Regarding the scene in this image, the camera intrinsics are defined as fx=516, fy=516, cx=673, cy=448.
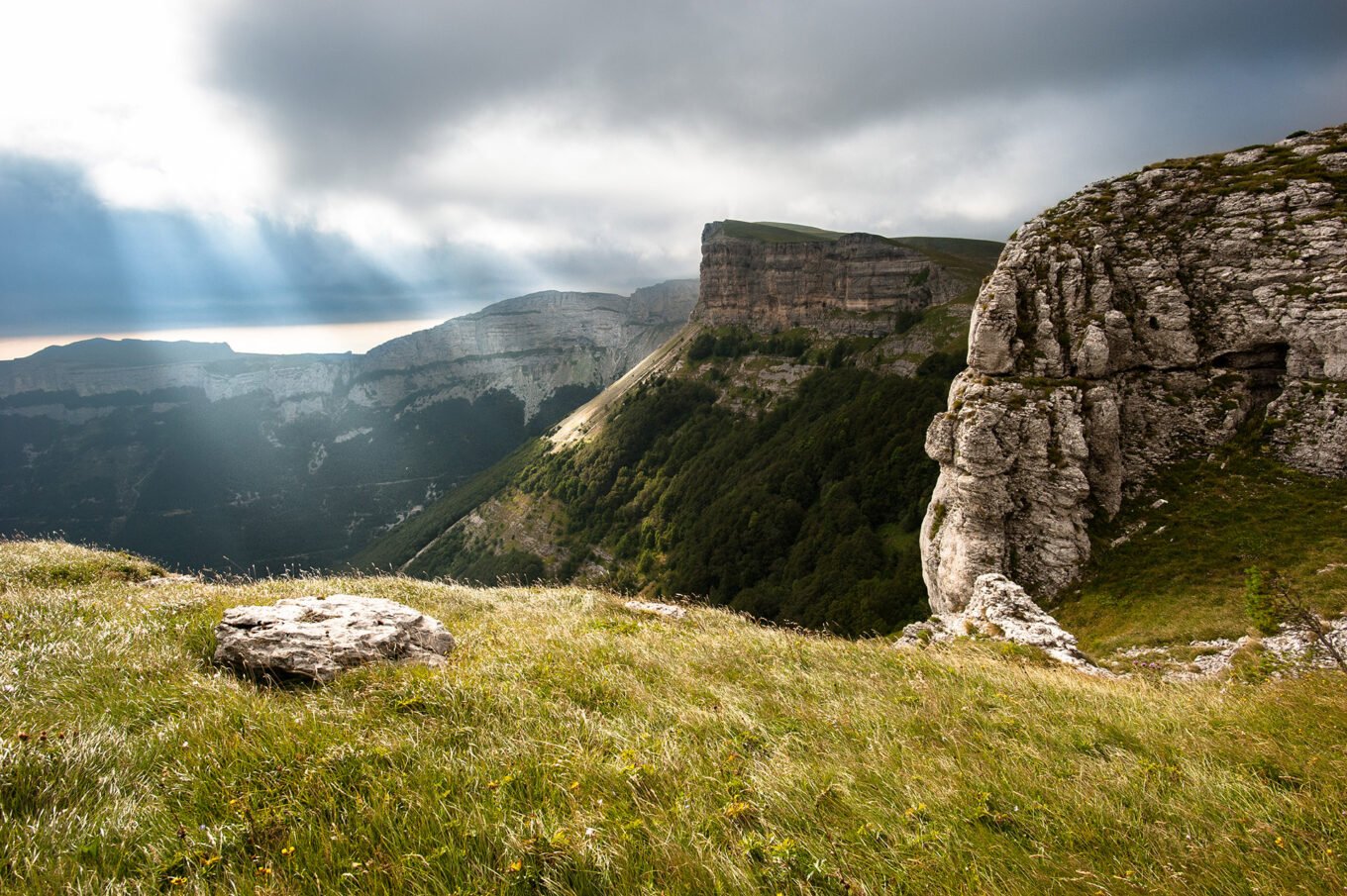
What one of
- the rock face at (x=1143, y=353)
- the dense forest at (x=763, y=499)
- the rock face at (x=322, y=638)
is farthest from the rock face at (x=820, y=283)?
the rock face at (x=322, y=638)

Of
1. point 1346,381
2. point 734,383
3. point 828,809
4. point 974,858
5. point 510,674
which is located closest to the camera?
point 974,858

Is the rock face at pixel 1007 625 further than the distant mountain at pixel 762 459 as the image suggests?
No

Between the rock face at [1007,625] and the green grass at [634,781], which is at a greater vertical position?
the green grass at [634,781]

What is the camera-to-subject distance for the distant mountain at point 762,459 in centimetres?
8294

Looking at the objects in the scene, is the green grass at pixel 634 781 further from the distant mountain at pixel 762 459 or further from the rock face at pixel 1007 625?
the distant mountain at pixel 762 459

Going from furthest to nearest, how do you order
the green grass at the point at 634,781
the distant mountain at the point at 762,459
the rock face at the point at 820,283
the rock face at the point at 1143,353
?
1. the rock face at the point at 820,283
2. the distant mountain at the point at 762,459
3. the rock face at the point at 1143,353
4. the green grass at the point at 634,781

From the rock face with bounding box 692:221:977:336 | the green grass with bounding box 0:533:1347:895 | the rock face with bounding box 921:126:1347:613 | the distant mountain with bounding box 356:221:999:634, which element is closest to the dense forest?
the distant mountain with bounding box 356:221:999:634

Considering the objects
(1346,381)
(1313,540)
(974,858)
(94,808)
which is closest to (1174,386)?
(1346,381)

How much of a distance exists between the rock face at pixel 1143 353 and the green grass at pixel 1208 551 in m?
1.08

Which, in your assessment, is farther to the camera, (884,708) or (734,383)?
(734,383)

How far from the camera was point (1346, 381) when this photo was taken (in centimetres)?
2244

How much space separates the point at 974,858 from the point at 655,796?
2202mm

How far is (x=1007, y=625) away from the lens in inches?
632

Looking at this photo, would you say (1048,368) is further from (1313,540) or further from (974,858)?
(974,858)
